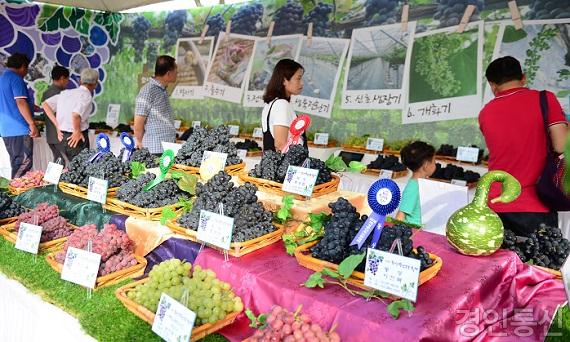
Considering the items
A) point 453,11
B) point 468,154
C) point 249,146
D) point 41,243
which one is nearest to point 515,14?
point 453,11

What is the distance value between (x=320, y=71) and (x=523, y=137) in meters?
3.45

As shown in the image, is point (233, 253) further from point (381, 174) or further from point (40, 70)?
point (40, 70)

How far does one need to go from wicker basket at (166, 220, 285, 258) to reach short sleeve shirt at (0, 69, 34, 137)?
373 cm

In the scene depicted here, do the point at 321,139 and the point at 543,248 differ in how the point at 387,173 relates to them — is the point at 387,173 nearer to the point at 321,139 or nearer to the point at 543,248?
the point at 321,139

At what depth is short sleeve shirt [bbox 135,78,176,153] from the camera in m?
3.46

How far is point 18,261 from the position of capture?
2.03 meters

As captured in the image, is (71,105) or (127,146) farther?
(71,105)

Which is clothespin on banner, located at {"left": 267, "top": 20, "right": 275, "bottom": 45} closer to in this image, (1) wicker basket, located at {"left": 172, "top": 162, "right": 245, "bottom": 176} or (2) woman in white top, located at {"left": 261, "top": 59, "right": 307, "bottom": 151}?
(2) woman in white top, located at {"left": 261, "top": 59, "right": 307, "bottom": 151}

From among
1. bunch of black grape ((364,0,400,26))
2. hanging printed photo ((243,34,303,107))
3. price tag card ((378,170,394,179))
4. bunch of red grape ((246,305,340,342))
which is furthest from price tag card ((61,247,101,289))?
hanging printed photo ((243,34,303,107))

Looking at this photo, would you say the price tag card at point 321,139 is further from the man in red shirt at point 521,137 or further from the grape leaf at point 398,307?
the grape leaf at point 398,307

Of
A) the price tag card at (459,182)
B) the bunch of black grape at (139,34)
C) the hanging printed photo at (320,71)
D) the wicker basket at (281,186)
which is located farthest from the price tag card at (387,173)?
the bunch of black grape at (139,34)

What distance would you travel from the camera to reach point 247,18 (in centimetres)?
617

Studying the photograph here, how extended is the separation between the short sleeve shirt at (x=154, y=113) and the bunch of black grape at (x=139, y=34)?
4.37 metres

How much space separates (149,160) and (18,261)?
38.5 inches
